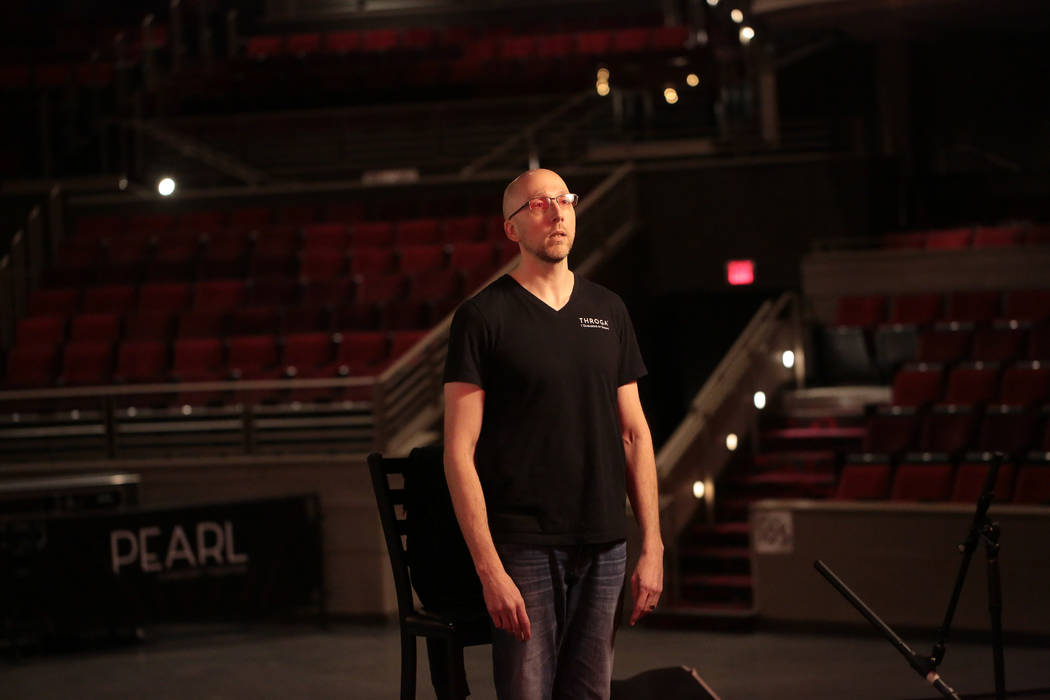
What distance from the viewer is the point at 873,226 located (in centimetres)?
1073

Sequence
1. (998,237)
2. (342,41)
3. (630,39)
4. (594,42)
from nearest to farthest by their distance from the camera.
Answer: (998,237)
(630,39)
(594,42)
(342,41)

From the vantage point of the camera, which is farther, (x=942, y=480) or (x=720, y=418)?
(x=720, y=418)

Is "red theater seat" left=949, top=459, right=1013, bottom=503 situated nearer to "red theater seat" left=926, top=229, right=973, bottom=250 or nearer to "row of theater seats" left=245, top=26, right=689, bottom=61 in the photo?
"red theater seat" left=926, top=229, right=973, bottom=250

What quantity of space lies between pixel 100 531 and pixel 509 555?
515 cm

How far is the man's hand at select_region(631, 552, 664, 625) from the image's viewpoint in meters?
2.86

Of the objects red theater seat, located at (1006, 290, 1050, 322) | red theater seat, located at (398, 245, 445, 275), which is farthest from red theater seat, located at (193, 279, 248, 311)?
red theater seat, located at (1006, 290, 1050, 322)

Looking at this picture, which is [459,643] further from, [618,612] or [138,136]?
[138,136]

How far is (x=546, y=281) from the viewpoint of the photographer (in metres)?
2.90

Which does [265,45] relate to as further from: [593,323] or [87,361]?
[593,323]

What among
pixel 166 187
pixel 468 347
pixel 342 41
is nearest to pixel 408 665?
pixel 468 347

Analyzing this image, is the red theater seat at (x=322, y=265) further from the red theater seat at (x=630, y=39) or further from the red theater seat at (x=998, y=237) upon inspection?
the red theater seat at (x=630, y=39)

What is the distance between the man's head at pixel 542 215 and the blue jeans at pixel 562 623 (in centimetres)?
56

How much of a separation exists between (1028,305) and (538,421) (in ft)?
22.6

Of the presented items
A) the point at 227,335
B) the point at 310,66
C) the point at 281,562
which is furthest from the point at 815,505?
the point at 310,66
